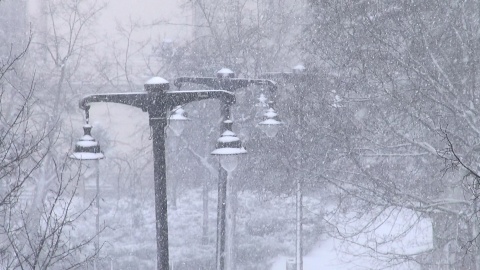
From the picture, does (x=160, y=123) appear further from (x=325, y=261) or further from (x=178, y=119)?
(x=325, y=261)

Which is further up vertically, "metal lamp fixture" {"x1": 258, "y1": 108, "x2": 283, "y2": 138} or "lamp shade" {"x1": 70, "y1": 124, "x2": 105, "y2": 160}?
"metal lamp fixture" {"x1": 258, "y1": 108, "x2": 283, "y2": 138}

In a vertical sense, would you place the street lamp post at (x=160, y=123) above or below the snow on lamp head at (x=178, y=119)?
below

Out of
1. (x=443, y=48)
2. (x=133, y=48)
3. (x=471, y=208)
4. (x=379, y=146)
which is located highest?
(x=133, y=48)

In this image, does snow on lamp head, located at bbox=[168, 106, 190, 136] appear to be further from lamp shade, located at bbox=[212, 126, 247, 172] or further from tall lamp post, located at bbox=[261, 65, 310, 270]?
lamp shade, located at bbox=[212, 126, 247, 172]

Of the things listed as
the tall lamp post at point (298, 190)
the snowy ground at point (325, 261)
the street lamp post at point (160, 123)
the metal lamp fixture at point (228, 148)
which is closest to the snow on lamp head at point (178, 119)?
the tall lamp post at point (298, 190)

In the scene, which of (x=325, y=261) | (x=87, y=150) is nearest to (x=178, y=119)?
(x=87, y=150)

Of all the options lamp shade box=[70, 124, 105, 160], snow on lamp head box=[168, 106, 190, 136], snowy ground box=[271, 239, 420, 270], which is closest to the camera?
lamp shade box=[70, 124, 105, 160]

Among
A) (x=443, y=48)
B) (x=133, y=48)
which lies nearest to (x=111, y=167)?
(x=133, y=48)

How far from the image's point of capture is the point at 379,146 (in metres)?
11.4

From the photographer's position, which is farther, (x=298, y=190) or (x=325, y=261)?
(x=325, y=261)

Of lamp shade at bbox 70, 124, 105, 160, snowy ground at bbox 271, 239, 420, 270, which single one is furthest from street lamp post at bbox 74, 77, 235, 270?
snowy ground at bbox 271, 239, 420, 270

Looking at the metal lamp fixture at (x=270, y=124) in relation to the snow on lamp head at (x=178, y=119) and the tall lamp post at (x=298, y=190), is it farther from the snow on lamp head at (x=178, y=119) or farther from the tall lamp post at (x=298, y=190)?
the tall lamp post at (x=298, y=190)

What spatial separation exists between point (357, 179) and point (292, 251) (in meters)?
10.8

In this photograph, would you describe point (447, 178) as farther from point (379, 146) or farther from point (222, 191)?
point (222, 191)
